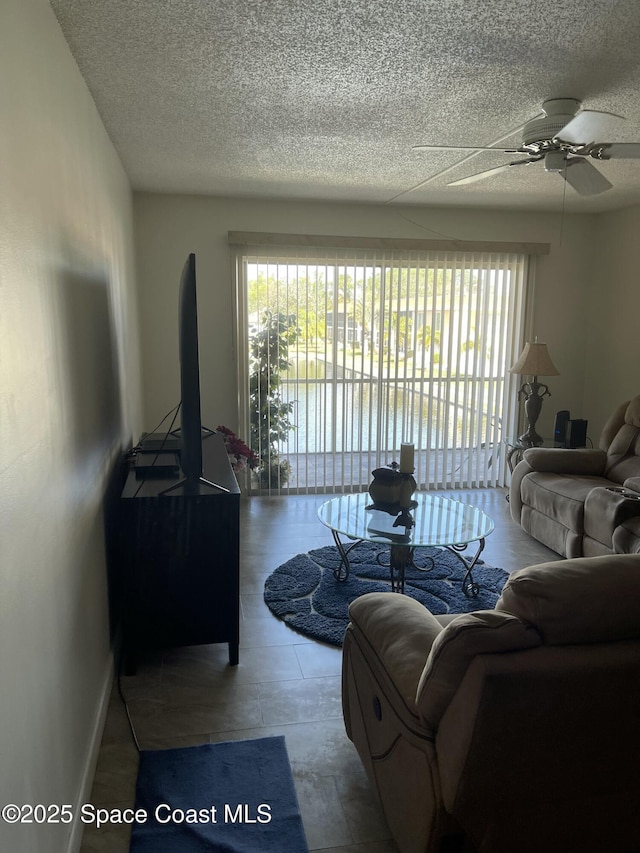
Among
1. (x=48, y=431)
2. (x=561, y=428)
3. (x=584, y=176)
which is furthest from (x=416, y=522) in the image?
(x=561, y=428)

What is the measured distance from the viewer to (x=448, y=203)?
16.9 feet

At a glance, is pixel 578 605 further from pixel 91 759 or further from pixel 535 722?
pixel 91 759

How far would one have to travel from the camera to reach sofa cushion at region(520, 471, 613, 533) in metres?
3.88

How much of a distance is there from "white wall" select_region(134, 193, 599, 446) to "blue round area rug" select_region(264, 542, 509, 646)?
1859 millimetres

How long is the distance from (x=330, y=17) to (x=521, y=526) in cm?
362

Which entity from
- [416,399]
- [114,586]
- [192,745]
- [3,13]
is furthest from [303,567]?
[3,13]

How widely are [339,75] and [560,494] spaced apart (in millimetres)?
2898

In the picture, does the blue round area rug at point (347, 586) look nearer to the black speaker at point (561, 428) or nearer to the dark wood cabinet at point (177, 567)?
the dark wood cabinet at point (177, 567)

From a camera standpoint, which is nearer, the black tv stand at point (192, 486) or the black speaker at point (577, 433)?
the black tv stand at point (192, 486)

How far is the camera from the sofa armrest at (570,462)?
4.39 metres

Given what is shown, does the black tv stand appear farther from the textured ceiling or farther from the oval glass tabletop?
the textured ceiling

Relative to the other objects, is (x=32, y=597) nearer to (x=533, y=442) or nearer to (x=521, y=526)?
(x=521, y=526)

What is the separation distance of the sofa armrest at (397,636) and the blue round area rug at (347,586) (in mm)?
1001

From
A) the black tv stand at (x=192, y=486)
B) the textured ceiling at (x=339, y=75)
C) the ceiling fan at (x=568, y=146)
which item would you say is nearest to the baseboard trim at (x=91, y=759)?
the black tv stand at (x=192, y=486)
